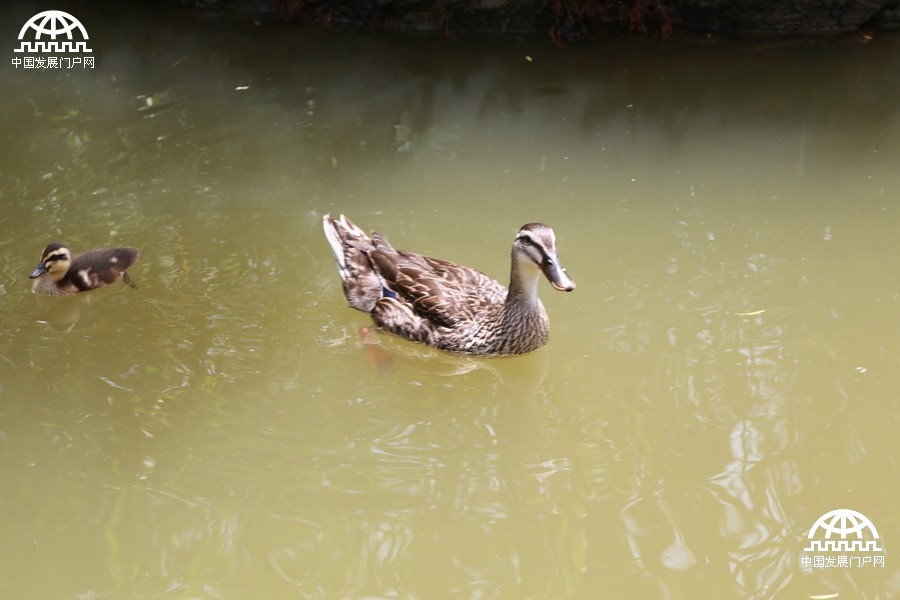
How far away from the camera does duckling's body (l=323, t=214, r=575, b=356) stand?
5906 millimetres


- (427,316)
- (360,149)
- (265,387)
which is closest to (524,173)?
(360,149)

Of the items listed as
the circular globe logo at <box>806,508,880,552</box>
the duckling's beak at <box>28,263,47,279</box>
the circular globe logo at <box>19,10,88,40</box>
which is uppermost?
the circular globe logo at <box>806,508,880,552</box>

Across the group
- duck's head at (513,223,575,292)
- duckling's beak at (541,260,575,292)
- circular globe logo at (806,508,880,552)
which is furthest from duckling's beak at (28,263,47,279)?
circular globe logo at (806,508,880,552)

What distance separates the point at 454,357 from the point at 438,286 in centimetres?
44

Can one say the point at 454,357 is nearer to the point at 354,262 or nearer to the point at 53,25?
the point at 354,262

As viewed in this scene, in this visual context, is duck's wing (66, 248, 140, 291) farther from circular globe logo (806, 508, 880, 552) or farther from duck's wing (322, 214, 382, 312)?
circular globe logo (806, 508, 880, 552)

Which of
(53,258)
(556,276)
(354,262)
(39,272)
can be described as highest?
(556,276)

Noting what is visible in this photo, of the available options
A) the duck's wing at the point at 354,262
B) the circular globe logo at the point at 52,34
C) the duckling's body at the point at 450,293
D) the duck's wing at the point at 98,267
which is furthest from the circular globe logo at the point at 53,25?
the duckling's body at the point at 450,293

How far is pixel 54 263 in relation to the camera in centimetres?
653

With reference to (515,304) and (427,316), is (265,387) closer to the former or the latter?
(427,316)

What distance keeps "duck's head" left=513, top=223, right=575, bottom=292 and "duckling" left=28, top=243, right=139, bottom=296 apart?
253 cm

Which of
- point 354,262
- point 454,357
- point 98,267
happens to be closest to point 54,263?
point 98,267

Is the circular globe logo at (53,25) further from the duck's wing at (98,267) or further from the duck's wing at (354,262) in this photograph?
the duck's wing at (354,262)

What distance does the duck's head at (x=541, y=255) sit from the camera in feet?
18.5
